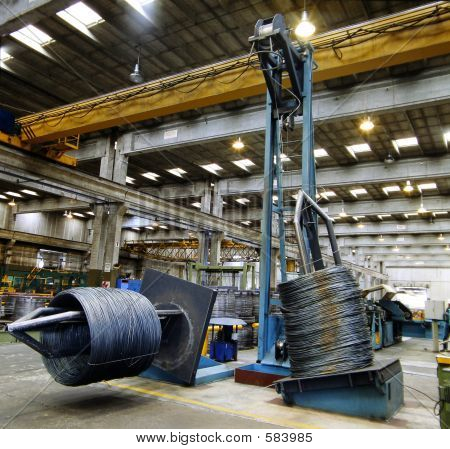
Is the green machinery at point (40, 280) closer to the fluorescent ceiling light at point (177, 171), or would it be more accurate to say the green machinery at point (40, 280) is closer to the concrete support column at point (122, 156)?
the concrete support column at point (122, 156)

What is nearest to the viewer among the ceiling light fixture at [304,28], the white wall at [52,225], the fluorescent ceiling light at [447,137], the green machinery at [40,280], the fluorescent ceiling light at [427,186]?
the ceiling light fixture at [304,28]

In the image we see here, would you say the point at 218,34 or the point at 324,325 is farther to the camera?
the point at 218,34

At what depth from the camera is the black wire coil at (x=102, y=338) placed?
4340 mm

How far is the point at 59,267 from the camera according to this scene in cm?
2755

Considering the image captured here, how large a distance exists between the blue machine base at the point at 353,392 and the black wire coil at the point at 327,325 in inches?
4.6

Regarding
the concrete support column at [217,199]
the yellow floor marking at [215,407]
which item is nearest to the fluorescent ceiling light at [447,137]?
the concrete support column at [217,199]

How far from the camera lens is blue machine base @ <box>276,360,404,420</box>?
4.54 metres

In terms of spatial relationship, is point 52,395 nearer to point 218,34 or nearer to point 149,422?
point 149,422

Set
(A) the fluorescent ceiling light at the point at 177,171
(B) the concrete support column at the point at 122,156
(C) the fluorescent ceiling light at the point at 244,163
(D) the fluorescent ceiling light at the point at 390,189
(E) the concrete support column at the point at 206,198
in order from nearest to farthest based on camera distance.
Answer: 1. (B) the concrete support column at the point at 122,156
2. (C) the fluorescent ceiling light at the point at 244,163
3. (A) the fluorescent ceiling light at the point at 177,171
4. (D) the fluorescent ceiling light at the point at 390,189
5. (E) the concrete support column at the point at 206,198

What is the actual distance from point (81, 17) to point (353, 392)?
10.7m

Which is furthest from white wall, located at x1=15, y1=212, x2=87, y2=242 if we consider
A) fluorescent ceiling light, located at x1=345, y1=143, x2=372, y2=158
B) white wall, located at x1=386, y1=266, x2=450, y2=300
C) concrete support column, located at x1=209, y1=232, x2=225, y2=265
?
white wall, located at x1=386, y1=266, x2=450, y2=300

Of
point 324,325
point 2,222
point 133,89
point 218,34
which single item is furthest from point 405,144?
point 2,222

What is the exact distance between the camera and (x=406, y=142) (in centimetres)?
1552

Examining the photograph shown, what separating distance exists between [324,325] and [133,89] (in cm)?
947
